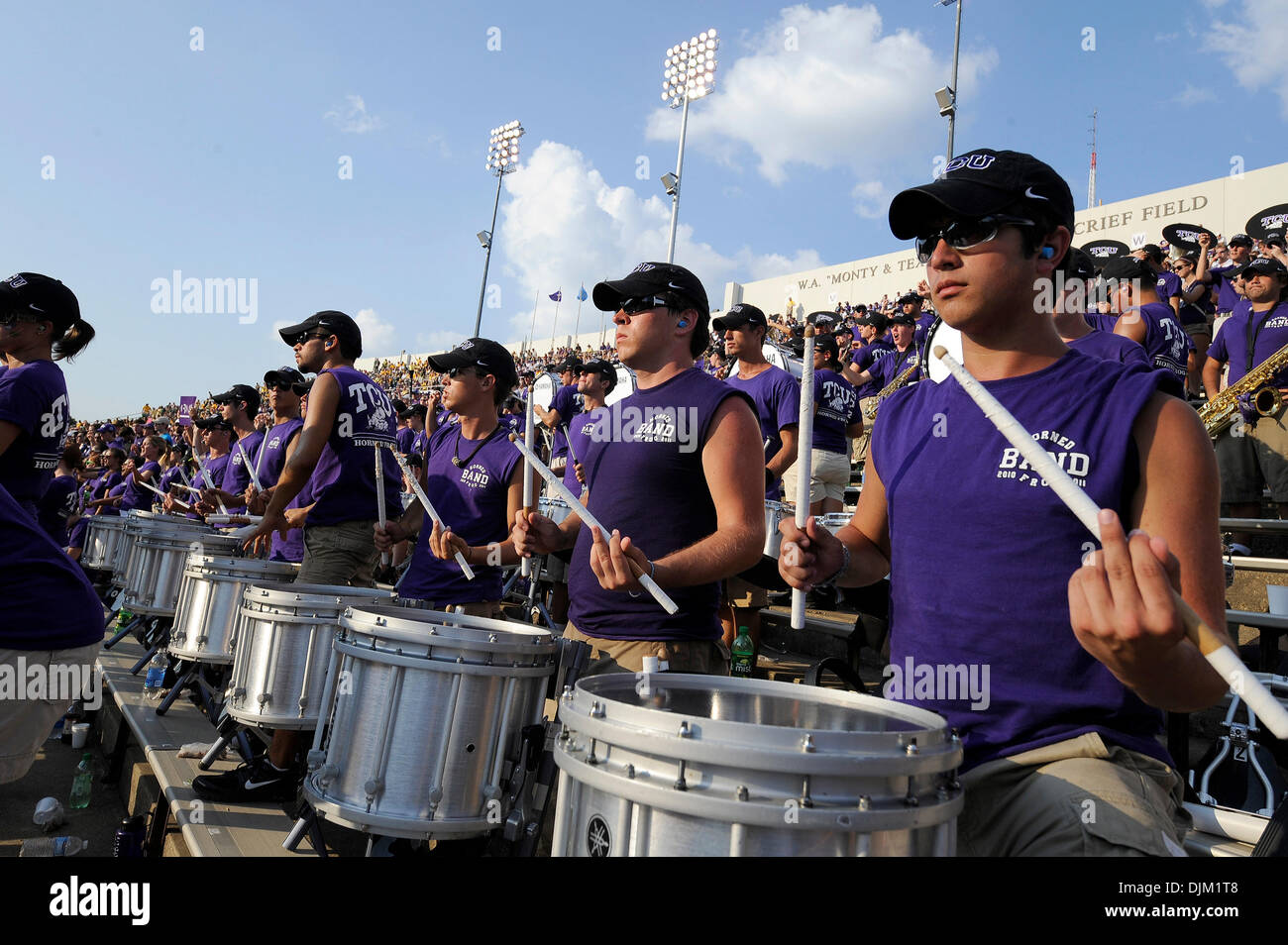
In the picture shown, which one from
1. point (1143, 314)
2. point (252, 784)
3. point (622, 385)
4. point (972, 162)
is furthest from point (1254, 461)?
point (252, 784)

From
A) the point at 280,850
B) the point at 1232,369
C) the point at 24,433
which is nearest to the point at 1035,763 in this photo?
the point at 280,850

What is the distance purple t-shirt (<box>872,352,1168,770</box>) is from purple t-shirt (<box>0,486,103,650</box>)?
2854mm

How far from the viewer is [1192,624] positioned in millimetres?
1255

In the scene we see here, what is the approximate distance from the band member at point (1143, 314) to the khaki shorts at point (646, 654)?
405 cm

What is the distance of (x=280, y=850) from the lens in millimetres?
4027

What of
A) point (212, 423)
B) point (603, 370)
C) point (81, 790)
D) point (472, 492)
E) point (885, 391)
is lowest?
point (81, 790)

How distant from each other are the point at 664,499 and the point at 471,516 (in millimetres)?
1885

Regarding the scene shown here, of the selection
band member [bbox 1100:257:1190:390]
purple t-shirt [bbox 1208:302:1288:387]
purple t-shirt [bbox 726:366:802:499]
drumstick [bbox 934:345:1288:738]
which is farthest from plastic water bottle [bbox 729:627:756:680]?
purple t-shirt [bbox 1208:302:1288:387]

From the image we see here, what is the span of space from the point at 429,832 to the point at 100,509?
1370cm

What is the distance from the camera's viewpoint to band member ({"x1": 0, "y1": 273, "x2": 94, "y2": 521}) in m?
3.85

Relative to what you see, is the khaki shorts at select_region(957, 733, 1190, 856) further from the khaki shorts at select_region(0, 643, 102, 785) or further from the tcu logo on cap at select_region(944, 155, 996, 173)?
the khaki shorts at select_region(0, 643, 102, 785)

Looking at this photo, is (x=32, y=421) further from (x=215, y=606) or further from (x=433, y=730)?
(x=433, y=730)

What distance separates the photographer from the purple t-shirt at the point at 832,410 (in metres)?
7.71
